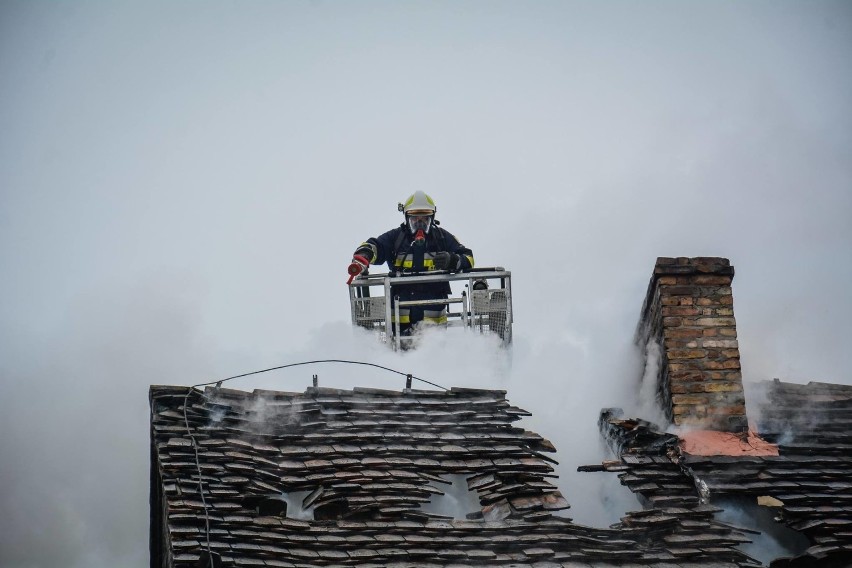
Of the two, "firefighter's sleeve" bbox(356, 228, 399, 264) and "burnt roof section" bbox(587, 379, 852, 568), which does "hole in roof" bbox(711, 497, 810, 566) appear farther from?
"firefighter's sleeve" bbox(356, 228, 399, 264)

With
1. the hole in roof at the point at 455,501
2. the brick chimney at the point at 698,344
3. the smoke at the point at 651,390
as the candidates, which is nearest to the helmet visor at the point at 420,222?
the smoke at the point at 651,390

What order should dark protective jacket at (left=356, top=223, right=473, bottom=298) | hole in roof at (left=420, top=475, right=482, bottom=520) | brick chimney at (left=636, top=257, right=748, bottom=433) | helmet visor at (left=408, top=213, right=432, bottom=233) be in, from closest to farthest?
1. hole in roof at (left=420, top=475, right=482, bottom=520)
2. brick chimney at (left=636, top=257, right=748, bottom=433)
3. dark protective jacket at (left=356, top=223, right=473, bottom=298)
4. helmet visor at (left=408, top=213, right=432, bottom=233)

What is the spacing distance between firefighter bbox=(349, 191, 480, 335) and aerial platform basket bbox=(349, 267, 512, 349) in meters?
0.15

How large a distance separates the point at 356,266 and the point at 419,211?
50.4 inches

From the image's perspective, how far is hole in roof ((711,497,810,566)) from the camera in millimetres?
8231

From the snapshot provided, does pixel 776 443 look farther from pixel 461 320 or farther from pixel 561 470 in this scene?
pixel 461 320

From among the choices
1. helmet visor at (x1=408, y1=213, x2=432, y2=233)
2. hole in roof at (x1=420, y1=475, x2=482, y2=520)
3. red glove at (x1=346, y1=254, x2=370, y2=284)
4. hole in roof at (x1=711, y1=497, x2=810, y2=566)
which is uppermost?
helmet visor at (x1=408, y1=213, x2=432, y2=233)

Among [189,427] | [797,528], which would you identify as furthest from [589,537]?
[189,427]

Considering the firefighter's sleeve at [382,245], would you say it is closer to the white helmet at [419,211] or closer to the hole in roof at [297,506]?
the white helmet at [419,211]

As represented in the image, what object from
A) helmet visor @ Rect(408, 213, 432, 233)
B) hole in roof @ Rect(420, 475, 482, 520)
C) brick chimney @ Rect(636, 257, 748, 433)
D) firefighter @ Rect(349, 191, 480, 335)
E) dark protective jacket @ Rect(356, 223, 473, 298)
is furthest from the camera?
helmet visor @ Rect(408, 213, 432, 233)

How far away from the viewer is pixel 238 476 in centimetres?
808

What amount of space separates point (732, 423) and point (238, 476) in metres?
4.11

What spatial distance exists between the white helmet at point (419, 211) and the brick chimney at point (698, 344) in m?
4.43

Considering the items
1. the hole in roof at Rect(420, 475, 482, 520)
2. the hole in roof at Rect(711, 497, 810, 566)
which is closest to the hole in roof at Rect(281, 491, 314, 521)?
the hole in roof at Rect(420, 475, 482, 520)
